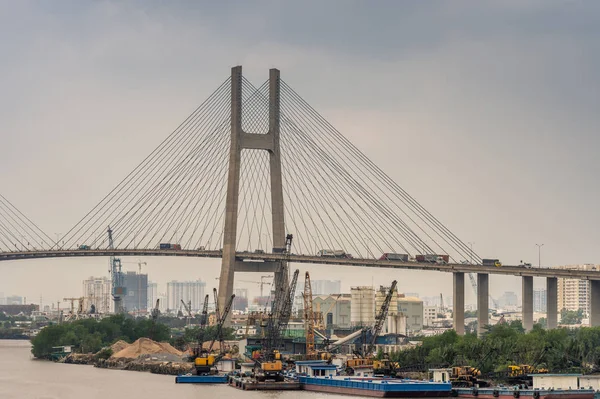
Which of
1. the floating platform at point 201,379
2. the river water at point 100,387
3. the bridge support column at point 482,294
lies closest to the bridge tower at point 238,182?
the river water at point 100,387

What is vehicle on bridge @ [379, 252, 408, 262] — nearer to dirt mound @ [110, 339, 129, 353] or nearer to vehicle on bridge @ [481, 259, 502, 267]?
vehicle on bridge @ [481, 259, 502, 267]

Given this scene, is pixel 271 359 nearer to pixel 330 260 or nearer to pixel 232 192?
pixel 232 192

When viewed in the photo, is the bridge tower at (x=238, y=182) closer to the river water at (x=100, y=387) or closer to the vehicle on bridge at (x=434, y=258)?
the vehicle on bridge at (x=434, y=258)

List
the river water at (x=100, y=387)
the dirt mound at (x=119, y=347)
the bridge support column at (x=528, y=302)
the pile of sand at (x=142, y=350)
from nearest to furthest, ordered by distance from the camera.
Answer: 1. the river water at (x=100, y=387)
2. the bridge support column at (x=528, y=302)
3. the pile of sand at (x=142, y=350)
4. the dirt mound at (x=119, y=347)

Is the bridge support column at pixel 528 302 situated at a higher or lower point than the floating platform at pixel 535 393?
higher

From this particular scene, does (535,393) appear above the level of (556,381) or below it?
below

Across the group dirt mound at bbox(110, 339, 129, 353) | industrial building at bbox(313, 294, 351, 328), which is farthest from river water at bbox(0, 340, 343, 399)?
industrial building at bbox(313, 294, 351, 328)

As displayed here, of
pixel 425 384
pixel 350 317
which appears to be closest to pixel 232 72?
pixel 425 384

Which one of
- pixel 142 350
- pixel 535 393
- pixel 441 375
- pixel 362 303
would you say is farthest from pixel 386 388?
pixel 362 303
